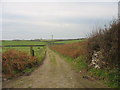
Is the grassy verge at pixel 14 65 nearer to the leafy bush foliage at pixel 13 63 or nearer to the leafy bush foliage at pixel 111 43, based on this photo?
the leafy bush foliage at pixel 13 63

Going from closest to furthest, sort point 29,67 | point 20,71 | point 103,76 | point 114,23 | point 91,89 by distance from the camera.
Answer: point 91,89 → point 103,76 → point 114,23 → point 20,71 → point 29,67

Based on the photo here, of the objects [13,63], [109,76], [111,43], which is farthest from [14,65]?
[111,43]

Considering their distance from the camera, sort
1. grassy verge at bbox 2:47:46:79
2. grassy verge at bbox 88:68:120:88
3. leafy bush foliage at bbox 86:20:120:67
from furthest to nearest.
Result: grassy verge at bbox 2:47:46:79 < leafy bush foliage at bbox 86:20:120:67 < grassy verge at bbox 88:68:120:88

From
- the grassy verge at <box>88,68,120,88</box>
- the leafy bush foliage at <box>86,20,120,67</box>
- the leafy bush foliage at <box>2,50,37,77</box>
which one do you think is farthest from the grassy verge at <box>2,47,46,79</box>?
the leafy bush foliage at <box>86,20,120,67</box>

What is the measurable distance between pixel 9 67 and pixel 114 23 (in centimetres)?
847

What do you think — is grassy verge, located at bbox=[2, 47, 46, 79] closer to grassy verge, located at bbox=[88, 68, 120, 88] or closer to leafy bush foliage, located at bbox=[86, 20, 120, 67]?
grassy verge, located at bbox=[88, 68, 120, 88]

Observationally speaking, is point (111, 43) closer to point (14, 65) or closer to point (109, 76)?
point (109, 76)

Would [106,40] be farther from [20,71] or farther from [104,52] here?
[20,71]

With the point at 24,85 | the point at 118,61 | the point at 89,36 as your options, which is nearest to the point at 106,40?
the point at 118,61

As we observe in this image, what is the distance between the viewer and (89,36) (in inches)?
465

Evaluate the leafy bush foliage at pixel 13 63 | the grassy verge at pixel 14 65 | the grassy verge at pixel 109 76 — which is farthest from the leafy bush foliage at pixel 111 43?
the leafy bush foliage at pixel 13 63

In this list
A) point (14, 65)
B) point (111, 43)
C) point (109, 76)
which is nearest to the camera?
point (109, 76)

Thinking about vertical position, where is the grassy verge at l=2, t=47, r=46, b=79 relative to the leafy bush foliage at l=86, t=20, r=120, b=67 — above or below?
below

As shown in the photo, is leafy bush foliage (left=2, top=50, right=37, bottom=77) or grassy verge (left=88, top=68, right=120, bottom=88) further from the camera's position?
leafy bush foliage (left=2, top=50, right=37, bottom=77)
